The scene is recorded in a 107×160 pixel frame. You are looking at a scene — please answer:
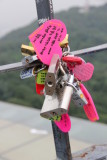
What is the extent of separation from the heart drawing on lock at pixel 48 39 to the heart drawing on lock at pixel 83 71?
3.3 inches

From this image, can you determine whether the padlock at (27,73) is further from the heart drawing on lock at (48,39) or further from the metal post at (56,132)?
the metal post at (56,132)

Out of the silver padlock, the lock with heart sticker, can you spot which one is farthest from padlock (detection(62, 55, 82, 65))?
the silver padlock

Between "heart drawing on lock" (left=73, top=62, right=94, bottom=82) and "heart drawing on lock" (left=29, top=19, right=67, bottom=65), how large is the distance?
3.3 inches

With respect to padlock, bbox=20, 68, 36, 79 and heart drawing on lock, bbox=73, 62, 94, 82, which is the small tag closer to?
heart drawing on lock, bbox=73, 62, 94, 82

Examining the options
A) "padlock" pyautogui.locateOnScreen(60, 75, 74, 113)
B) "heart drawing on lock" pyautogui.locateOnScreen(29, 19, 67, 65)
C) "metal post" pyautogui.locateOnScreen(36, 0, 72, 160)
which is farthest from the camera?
"metal post" pyautogui.locateOnScreen(36, 0, 72, 160)

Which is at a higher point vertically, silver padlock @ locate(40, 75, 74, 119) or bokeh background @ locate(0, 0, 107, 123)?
silver padlock @ locate(40, 75, 74, 119)

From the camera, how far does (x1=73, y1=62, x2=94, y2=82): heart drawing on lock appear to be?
3.43 ft

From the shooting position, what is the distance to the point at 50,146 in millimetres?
2467

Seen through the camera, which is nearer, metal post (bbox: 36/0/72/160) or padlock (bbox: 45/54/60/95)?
padlock (bbox: 45/54/60/95)

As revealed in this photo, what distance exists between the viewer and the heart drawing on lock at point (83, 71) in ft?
3.43

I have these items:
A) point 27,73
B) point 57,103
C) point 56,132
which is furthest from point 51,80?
point 56,132

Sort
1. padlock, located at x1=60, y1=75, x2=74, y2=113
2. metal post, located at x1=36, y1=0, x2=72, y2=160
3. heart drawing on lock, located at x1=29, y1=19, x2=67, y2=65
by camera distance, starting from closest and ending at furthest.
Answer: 1. padlock, located at x1=60, y1=75, x2=74, y2=113
2. heart drawing on lock, located at x1=29, y1=19, x2=67, y2=65
3. metal post, located at x1=36, y1=0, x2=72, y2=160

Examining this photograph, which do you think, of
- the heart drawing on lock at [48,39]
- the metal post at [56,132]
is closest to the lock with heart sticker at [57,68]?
the heart drawing on lock at [48,39]

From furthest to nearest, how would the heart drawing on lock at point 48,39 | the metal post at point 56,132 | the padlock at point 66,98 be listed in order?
1. the metal post at point 56,132
2. the heart drawing on lock at point 48,39
3. the padlock at point 66,98
